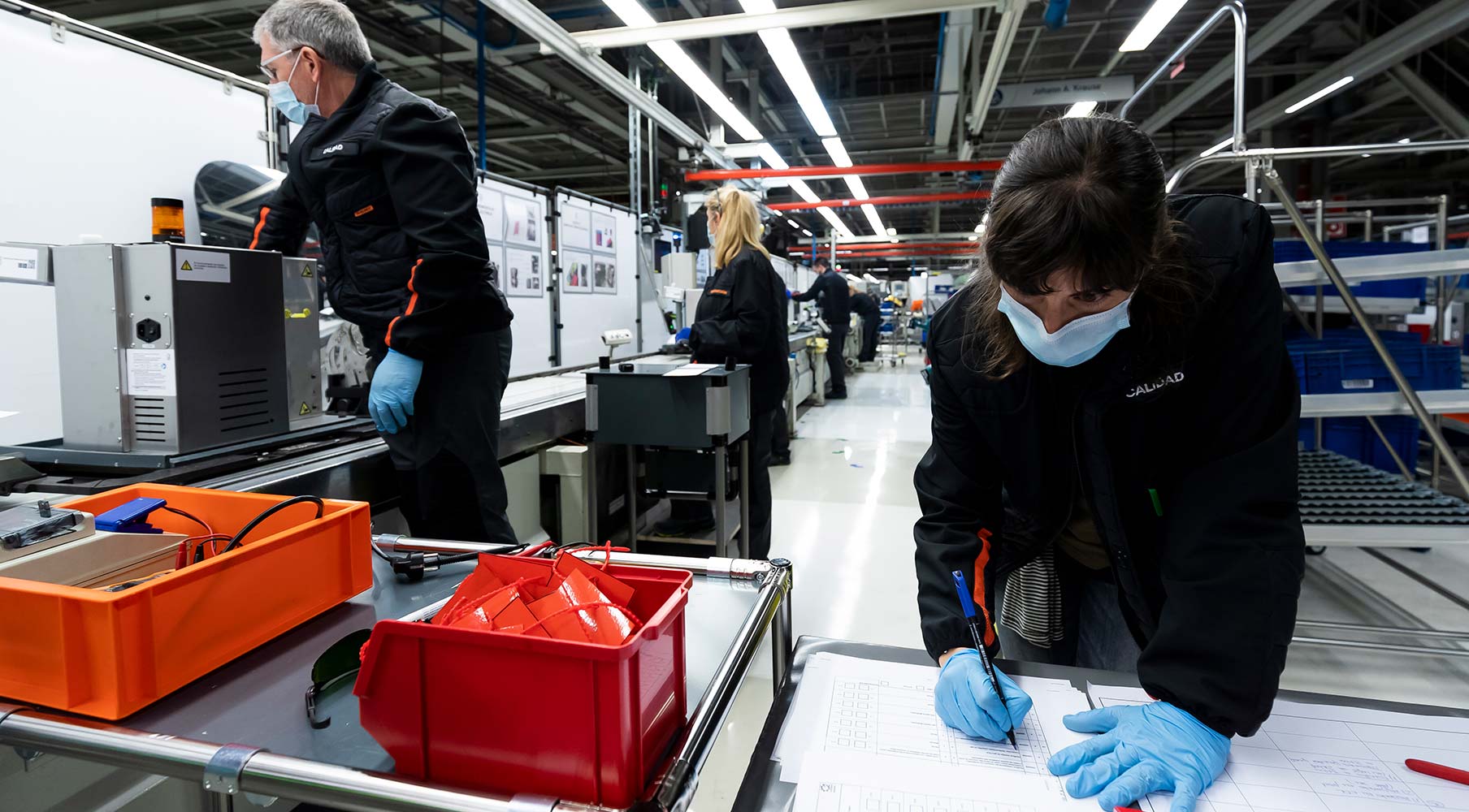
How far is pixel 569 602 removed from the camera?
744 mm

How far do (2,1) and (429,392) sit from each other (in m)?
1.72

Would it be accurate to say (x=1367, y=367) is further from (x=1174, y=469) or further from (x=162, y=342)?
(x=162, y=342)

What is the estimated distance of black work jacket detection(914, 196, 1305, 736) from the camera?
0.84 metres

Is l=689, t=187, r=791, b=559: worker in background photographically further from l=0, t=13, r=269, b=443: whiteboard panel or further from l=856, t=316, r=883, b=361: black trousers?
l=856, t=316, r=883, b=361: black trousers

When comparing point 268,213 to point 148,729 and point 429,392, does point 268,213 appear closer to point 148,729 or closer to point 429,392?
point 429,392

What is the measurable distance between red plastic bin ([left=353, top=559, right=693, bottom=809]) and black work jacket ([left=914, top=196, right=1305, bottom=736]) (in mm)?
489

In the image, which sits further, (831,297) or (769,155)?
(831,297)

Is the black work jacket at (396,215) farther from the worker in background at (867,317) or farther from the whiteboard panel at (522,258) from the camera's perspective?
the worker in background at (867,317)

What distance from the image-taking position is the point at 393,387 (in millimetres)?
1598

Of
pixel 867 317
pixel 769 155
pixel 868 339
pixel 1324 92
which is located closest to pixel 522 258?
pixel 769 155

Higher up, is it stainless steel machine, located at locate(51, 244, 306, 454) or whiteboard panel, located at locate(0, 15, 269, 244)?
whiteboard panel, located at locate(0, 15, 269, 244)

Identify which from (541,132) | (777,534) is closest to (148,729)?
(777,534)

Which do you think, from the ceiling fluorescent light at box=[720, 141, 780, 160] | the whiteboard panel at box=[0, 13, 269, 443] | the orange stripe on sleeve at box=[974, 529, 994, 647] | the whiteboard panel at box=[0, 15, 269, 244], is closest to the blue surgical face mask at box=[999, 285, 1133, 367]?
the orange stripe on sleeve at box=[974, 529, 994, 647]

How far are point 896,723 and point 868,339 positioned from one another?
39.4ft
